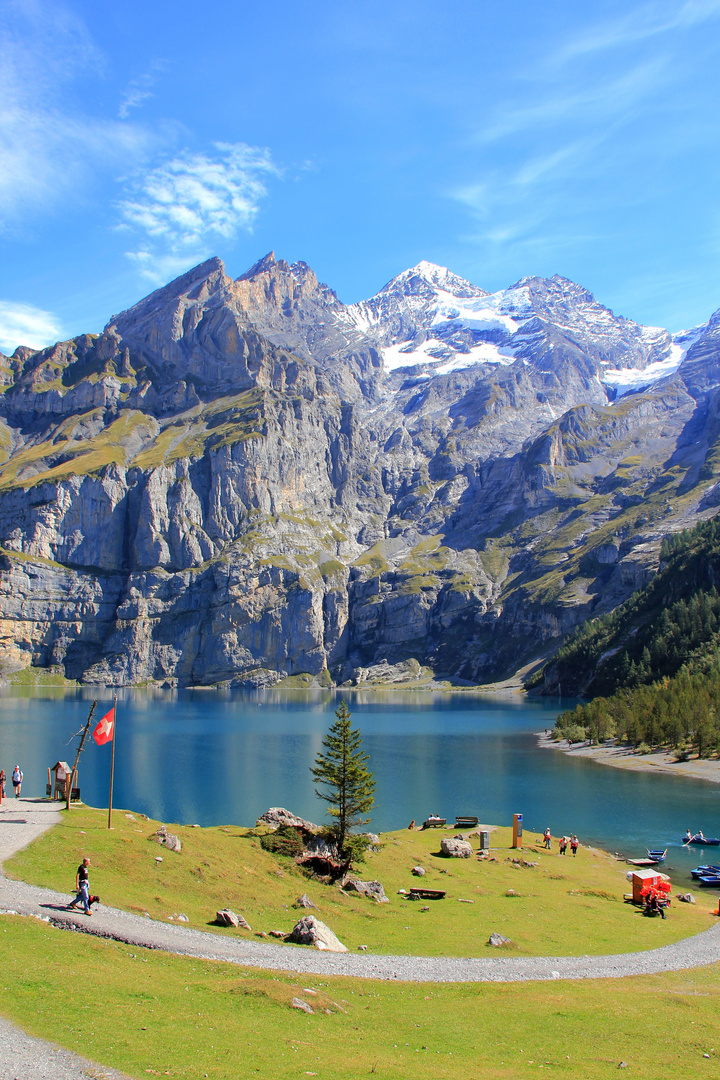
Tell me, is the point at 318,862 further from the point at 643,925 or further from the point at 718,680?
the point at 718,680

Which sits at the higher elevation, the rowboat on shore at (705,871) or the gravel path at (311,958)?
the gravel path at (311,958)

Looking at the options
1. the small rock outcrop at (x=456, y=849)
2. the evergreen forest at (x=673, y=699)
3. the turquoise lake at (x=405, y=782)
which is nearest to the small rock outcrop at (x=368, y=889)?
the small rock outcrop at (x=456, y=849)

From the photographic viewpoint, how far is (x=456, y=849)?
53688mm

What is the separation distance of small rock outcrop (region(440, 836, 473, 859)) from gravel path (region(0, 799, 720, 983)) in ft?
69.1

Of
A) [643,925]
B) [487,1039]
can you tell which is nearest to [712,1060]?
[487,1039]

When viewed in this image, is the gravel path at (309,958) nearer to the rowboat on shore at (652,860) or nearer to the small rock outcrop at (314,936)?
the small rock outcrop at (314,936)

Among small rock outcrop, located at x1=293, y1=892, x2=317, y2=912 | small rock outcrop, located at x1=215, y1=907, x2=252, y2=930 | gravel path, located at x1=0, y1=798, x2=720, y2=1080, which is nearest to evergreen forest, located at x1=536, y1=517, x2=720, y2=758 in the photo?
gravel path, located at x1=0, y1=798, x2=720, y2=1080

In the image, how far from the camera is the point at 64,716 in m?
180

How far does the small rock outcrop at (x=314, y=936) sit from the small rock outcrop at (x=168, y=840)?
9.17 meters

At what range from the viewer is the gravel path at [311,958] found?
25406 mm

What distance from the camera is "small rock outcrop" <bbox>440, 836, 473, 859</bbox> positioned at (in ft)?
175

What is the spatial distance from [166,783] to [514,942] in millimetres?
72963

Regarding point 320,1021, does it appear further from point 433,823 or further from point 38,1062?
point 433,823

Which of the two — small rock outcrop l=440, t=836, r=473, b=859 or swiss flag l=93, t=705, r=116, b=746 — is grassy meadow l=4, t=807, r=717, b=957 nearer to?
small rock outcrop l=440, t=836, r=473, b=859
